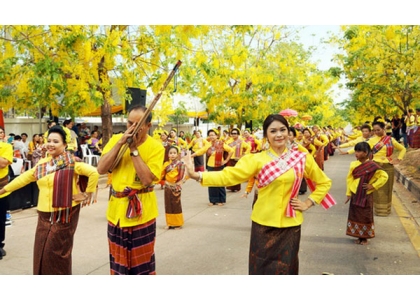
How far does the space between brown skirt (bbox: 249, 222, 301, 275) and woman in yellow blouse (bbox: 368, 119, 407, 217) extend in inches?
202

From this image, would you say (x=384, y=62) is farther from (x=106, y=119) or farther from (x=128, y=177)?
(x=128, y=177)

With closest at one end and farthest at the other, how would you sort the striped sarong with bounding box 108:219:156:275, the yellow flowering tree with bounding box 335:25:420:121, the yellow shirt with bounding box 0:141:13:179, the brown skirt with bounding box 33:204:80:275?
the striped sarong with bounding box 108:219:156:275 < the brown skirt with bounding box 33:204:80:275 < the yellow shirt with bounding box 0:141:13:179 < the yellow flowering tree with bounding box 335:25:420:121

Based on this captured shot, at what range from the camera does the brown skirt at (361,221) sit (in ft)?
21.0

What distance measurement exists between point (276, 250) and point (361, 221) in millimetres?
3250

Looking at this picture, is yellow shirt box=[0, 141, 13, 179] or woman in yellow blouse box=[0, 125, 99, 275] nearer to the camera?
woman in yellow blouse box=[0, 125, 99, 275]

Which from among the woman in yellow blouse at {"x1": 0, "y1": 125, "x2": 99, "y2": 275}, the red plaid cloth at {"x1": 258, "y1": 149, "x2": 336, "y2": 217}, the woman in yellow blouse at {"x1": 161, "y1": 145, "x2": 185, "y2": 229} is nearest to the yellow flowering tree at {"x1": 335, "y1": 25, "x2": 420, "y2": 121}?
the woman in yellow blouse at {"x1": 161, "y1": 145, "x2": 185, "y2": 229}

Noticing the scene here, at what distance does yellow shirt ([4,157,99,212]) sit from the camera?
13.8 ft

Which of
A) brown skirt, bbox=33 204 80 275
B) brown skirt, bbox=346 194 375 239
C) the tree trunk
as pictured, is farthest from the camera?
the tree trunk

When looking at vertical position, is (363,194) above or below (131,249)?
above

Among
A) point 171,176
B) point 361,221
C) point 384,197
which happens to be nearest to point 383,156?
point 384,197

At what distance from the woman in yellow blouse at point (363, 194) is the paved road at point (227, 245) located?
19 cm

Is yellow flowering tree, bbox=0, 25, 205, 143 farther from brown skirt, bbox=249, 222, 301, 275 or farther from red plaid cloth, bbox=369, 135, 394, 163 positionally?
brown skirt, bbox=249, 222, 301, 275

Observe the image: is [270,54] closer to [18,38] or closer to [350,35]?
[350,35]

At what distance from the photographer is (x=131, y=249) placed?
12.3ft
